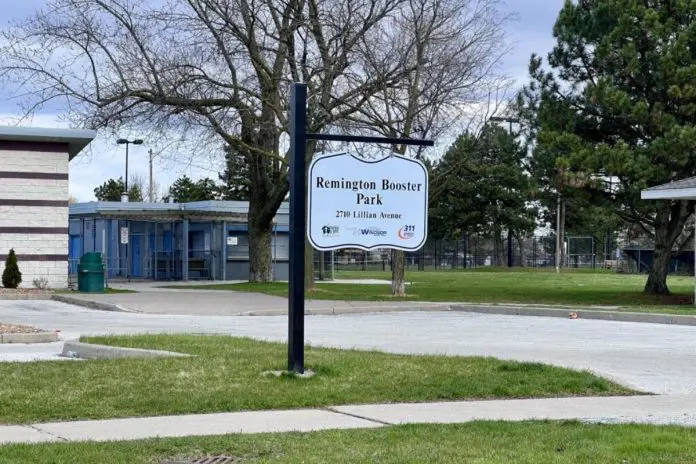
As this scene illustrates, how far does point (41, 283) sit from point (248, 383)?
2610 cm

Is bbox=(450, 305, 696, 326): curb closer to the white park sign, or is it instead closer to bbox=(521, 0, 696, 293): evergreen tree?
bbox=(521, 0, 696, 293): evergreen tree

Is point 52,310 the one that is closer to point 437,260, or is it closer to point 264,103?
point 264,103

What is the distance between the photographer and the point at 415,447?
7.68 meters

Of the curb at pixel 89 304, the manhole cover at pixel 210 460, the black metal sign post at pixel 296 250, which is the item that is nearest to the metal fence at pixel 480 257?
the curb at pixel 89 304

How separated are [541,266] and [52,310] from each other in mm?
58316

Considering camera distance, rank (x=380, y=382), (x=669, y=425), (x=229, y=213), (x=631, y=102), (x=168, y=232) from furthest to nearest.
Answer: (x=168, y=232) → (x=229, y=213) → (x=631, y=102) → (x=380, y=382) → (x=669, y=425)

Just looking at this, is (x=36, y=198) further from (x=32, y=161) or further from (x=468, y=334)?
(x=468, y=334)

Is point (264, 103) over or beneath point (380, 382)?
over

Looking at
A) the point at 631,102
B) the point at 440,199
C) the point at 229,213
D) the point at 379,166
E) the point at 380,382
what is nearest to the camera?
the point at 380,382

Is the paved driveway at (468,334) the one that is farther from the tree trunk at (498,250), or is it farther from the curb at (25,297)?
the tree trunk at (498,250)

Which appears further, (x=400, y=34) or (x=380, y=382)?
(x=400, y=34)

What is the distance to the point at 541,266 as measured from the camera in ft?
264

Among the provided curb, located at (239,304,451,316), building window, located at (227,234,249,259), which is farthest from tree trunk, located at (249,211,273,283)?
curb, located at (239,304,451,316)

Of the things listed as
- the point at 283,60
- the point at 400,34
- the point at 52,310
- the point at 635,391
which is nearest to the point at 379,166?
the point at 635,391
